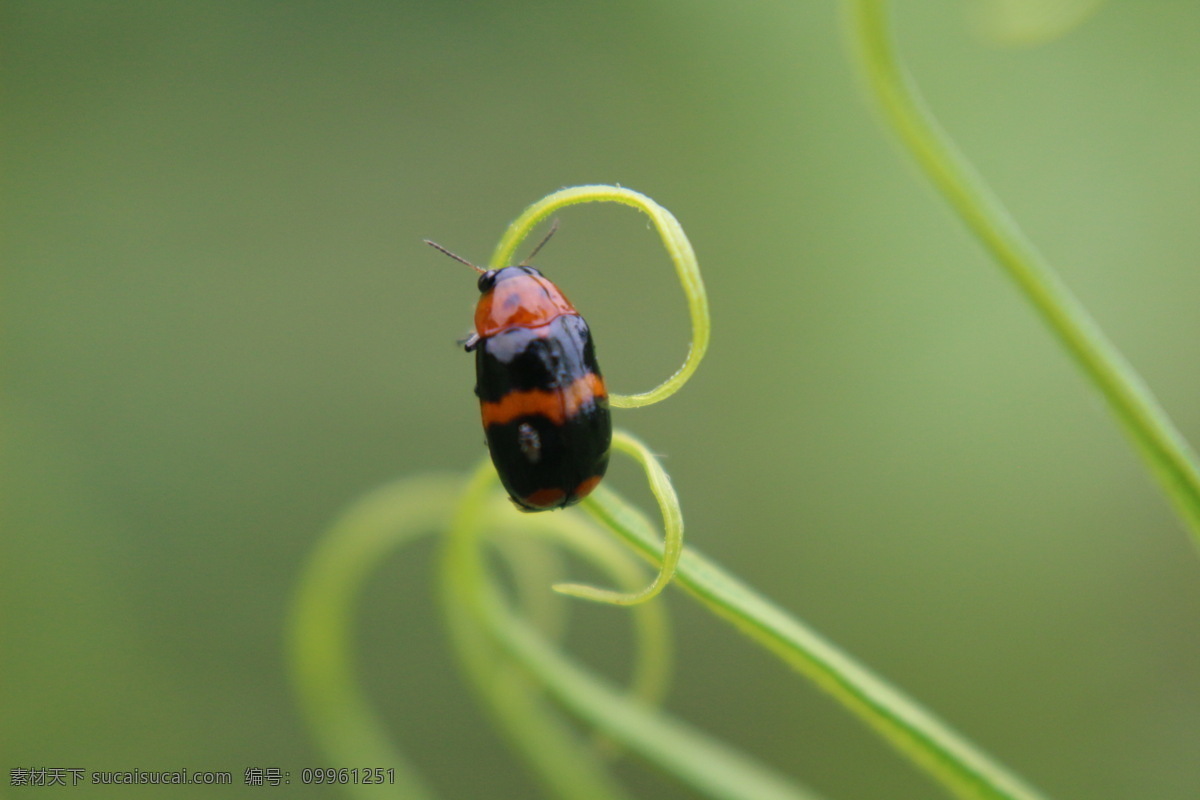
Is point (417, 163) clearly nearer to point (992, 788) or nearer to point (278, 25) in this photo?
point (278, 25)

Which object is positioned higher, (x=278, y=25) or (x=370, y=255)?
(x=278, y=25)

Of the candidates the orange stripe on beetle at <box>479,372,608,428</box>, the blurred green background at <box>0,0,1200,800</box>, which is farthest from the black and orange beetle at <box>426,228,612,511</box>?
the blurred green background at <box>0,0,1200,800</box>

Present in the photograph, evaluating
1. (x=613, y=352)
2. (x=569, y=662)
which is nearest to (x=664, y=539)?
(x=569, y=662)

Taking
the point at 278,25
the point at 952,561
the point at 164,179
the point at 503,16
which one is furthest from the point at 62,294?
the point at 952,561

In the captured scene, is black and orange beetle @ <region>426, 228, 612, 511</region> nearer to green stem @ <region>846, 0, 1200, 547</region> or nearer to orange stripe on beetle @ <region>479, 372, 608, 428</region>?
orange stripe on beetle @ <region>479, 372, 608, 428</region>

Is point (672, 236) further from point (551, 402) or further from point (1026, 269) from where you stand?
point (551, 402)

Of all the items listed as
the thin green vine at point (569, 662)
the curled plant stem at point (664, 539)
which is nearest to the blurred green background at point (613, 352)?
the thin green vine at point (569, 662)

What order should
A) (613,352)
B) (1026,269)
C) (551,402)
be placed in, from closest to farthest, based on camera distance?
(1026,269)
(551,402)
(613,352)
